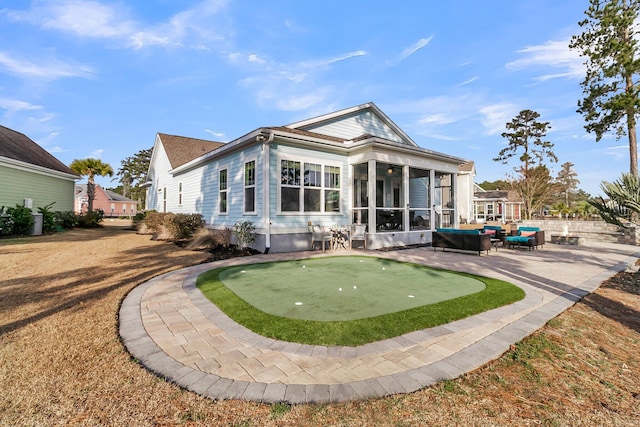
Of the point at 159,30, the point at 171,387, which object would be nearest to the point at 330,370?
the point at 171,387

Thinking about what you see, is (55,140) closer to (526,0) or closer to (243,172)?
(243,172)

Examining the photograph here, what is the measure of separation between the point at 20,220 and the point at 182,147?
9.97 metres

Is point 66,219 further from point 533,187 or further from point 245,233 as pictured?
point 533,187

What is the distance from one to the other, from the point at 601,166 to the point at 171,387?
39992 mm

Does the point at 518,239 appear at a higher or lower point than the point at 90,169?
lower

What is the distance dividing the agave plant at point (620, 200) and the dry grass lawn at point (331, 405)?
2.98 m

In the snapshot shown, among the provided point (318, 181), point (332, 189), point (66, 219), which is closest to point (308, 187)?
point (318, 181)

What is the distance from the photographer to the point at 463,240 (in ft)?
31.1

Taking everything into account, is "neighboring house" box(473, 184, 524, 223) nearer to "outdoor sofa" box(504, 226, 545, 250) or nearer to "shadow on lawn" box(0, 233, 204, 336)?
"outdoor sofa" box(504, 226, 545, 250)

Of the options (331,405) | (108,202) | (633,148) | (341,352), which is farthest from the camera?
(108,202)

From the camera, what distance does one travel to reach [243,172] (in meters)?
10.7

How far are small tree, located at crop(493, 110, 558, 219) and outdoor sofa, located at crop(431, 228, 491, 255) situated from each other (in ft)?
83.0

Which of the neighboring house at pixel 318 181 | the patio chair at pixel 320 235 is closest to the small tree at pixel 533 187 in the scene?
the neighboring house at pixel 318 181

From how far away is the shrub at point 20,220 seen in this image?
13.0 m
